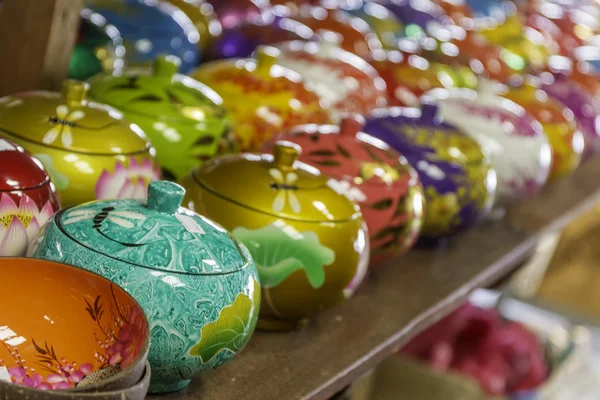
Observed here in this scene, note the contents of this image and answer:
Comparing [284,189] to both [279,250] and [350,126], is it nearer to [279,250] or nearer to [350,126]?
[279,250]

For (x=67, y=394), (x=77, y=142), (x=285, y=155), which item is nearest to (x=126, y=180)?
(x=77, y=142)

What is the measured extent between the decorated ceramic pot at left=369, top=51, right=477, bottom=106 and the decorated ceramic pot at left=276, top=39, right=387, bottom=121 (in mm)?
129

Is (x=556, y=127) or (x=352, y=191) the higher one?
(x=352, y=191)

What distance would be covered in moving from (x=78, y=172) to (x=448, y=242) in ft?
2.52

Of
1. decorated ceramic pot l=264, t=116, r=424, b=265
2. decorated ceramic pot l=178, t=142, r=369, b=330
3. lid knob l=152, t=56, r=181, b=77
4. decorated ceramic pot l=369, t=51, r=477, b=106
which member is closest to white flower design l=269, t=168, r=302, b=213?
decorated ceramic pot l=178, t=142, r=369, b=330

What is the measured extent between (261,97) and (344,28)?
620 mm

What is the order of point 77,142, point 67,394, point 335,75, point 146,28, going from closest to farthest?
point 67,394 → point 77,142 → point 146,28 → point 335,75

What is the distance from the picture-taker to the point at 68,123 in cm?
89

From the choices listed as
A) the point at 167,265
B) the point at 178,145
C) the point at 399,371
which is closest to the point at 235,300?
the point at 167,265

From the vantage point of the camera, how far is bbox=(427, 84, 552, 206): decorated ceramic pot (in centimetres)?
148

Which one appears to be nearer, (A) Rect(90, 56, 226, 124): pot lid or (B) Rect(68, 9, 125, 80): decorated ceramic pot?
(A) Rect(90, 56, 226, 124): pot lid

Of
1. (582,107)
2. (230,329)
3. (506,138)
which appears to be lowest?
(582,107)

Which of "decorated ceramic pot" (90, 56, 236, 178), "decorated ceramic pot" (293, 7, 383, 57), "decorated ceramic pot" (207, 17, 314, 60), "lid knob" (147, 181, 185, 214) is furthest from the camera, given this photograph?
"decorated ceramic pot" (293, 7, 383, 57)

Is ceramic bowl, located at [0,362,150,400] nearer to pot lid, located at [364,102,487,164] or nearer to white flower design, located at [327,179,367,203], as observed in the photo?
white flower design, located at [327,179,367,203]
